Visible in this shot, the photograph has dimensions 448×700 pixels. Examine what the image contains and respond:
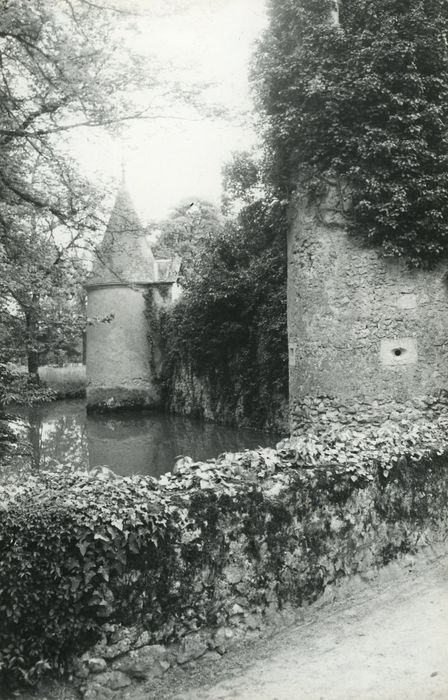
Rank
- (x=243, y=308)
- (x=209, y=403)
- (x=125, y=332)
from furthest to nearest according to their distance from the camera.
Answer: (x=125, y=332)
(x=209, y=403)
(x=243, y=308)

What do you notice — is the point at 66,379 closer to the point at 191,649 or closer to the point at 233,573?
the point at 233,573

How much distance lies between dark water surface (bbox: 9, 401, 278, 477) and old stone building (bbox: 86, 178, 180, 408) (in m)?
1.05

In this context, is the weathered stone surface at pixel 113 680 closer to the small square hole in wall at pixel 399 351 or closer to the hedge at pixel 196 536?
the hedge at pixel 196 536

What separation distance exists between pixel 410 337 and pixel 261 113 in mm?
4951

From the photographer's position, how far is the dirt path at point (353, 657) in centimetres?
391

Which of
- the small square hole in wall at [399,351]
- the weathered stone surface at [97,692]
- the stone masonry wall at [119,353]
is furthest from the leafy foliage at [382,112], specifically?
the stone masonry wall at [119,353]

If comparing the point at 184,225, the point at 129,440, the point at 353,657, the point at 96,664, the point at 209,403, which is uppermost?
the point at 184,225

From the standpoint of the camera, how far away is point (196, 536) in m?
4.27

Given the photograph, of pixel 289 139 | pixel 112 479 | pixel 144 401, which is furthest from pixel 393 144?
pixel 144 401

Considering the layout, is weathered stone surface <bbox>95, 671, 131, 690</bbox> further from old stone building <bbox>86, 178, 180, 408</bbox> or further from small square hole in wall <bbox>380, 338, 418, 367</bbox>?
old stone building <bbox>86, 178, 180, 408</bbox>

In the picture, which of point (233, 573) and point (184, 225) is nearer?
point (233, 573)

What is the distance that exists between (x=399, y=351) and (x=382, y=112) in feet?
12.7

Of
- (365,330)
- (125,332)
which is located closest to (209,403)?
(125,332)

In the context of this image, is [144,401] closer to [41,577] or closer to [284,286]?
[284,286]
